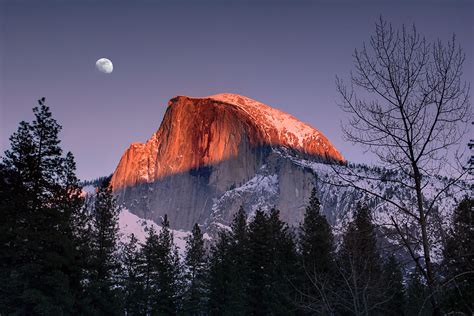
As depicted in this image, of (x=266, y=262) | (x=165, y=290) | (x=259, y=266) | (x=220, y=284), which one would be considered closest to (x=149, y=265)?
(x=165, y=290)

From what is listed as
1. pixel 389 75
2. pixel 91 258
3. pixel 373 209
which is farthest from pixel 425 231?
pixel 91 258

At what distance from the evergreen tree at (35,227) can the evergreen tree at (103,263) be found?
293 cm

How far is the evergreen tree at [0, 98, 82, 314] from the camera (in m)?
20.7

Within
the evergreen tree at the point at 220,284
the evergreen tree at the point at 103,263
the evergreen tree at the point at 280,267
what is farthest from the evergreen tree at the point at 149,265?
the evergreen tree at the point at 280,267

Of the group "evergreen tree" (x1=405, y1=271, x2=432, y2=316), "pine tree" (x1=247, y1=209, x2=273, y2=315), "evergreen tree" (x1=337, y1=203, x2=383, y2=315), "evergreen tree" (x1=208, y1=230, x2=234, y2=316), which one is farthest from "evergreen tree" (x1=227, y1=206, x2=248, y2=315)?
"evergreen tree" (x1=337, y1=203, x2=383, y2=315)

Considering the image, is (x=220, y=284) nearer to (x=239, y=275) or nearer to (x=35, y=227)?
(x=239, y=275)

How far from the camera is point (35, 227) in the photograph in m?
21.5

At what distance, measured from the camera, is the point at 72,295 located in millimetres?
23406

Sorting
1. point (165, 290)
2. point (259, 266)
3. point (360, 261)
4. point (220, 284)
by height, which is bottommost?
point (360, 261)

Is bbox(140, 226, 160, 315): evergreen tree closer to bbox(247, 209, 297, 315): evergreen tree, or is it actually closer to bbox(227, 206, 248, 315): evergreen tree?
bbox(227, 206, 248, 315): evergreen tree

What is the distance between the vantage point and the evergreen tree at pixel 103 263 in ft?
85.8

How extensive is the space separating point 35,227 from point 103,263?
25.1ft

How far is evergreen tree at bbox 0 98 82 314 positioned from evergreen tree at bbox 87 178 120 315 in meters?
2.93

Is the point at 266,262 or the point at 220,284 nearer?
the point at 266,262
